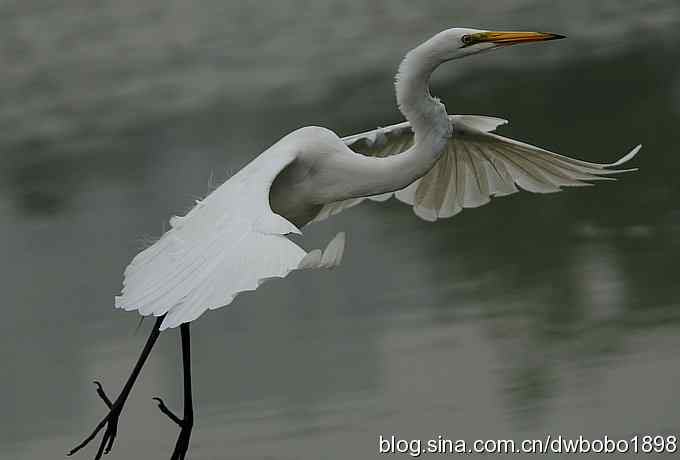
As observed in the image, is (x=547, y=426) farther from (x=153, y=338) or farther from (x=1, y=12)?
(x=1, y=12)

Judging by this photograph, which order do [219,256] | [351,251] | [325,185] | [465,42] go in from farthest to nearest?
[351,251]
[325,185]
[465,42]
[219,256]

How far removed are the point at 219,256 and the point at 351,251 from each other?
12.2 feet

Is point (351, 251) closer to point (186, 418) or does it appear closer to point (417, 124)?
point (186, 418)

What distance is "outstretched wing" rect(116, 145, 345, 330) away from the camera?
12.3ft

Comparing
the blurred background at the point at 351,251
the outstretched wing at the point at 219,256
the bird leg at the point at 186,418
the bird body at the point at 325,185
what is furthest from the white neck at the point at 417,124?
the blurred background at the point at 351,251

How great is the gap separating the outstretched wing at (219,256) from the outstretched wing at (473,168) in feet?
3.03

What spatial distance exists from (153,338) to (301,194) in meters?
0.66

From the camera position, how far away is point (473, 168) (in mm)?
5840

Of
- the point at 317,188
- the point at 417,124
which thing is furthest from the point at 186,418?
the point at 417,124

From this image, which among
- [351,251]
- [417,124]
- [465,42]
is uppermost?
[465,42]

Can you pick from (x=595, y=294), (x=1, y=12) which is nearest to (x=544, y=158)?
(x=595, y=294)

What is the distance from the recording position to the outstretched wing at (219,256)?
12.3ft

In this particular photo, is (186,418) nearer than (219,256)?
No

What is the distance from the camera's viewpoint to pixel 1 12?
557 inches
